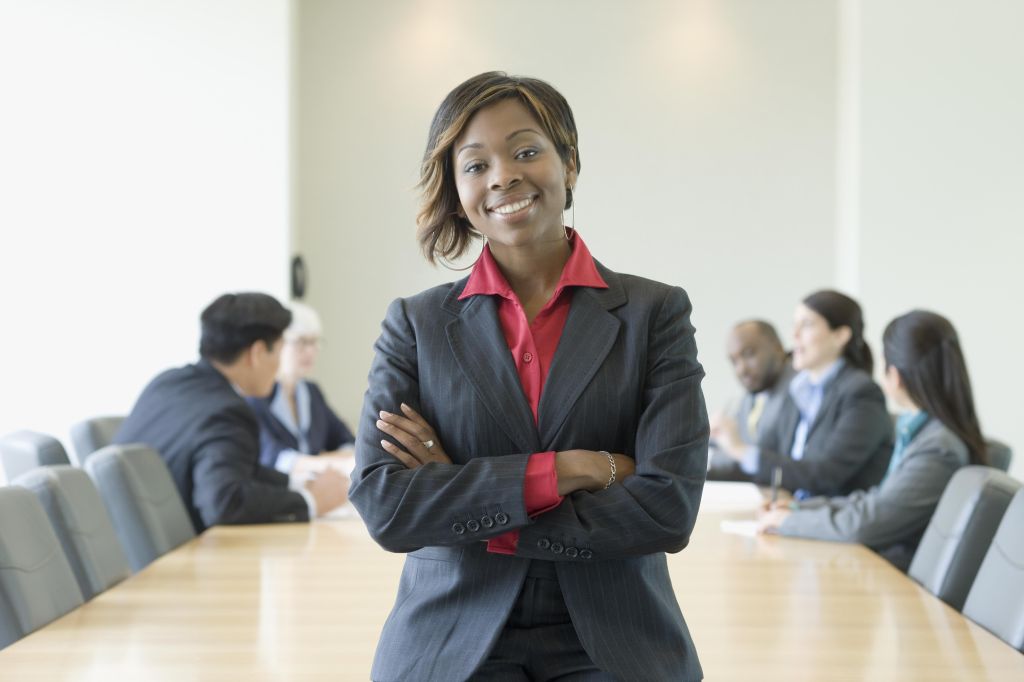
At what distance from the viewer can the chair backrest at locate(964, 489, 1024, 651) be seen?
236 cm

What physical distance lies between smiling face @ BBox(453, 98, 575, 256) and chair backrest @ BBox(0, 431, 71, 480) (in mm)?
2626

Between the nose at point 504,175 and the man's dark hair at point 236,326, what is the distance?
2.70 m

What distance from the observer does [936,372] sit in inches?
140

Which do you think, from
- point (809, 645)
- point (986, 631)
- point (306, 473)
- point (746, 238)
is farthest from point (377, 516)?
point (746, 238)

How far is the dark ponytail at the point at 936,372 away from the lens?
11.6ft

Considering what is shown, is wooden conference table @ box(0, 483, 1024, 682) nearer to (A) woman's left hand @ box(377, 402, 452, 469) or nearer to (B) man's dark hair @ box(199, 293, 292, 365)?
(A) woman's left hand @ box(377, 402, 452, 469)

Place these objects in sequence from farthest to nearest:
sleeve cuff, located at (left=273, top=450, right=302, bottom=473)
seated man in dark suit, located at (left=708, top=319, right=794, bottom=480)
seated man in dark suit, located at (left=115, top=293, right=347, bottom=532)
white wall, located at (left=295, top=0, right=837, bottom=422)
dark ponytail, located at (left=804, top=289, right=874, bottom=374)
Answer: white wall, located at (left=295, top=0, right=837, bottom=422)
seated man in dark suit, located at (left=708, top=319, right=794, bottom=480)
sleeve cuff, located at (left=273, top=450, right=302, bottom=473)
dark ponytail, located at (left=804, top=289, right=874, bottom=374)
seated man in dark suit, located at (left=115, top=293, right=347, bottom=532)

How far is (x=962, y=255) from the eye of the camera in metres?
7.06

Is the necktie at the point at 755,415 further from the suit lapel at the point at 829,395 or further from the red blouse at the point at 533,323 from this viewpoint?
the red blouse at the point at 533,323

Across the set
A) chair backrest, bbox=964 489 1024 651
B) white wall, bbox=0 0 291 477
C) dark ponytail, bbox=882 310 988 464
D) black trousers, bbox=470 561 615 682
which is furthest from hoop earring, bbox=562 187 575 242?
white wall, bbox=0 0 291 477

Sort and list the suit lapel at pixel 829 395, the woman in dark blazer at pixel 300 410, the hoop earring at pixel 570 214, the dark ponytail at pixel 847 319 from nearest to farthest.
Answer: the hoop earring at pixel 570 214, the suit lapel at pixel 829 395, the dark ponytail at pixel 847 319, the woman in dark blazer at pixel 300 410

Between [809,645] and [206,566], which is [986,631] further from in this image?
[206,566]

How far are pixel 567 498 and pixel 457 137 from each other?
52 cm

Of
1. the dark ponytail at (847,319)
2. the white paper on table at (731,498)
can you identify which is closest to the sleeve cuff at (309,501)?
the white paper on table at (731,498)
